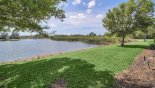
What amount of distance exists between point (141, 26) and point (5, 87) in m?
34.1

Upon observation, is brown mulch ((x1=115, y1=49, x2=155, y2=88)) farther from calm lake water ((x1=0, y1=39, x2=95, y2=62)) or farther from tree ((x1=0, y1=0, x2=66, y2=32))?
calm lake water ((x1=0, y1=39, x2=95, y2=62))

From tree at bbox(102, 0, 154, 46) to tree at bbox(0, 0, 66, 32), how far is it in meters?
28.5

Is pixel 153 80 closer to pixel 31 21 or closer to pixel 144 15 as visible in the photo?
pixel 31 21

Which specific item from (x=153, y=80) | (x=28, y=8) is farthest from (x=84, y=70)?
(x=28, y=8)

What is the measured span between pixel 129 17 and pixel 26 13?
32440mm

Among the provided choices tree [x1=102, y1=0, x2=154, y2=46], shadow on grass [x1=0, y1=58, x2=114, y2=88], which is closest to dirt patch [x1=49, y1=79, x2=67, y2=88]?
shadow on grass [x1=0, y1=58, x2=114, y2=88]

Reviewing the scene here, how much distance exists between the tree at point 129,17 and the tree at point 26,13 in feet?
93.6

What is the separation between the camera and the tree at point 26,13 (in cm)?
1137

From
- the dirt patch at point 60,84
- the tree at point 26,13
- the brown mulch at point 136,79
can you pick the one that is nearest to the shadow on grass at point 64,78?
the dirt patch at point 60,84

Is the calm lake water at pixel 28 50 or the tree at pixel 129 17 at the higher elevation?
the tree at pixel 129 17

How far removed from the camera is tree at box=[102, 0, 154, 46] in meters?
41.4

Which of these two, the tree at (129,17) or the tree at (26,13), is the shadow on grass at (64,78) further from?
the tree at (129,17)

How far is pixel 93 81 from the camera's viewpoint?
42.4 ft

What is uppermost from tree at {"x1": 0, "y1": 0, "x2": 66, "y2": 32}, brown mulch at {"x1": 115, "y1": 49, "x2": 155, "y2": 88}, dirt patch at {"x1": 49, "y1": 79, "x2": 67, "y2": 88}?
tree at {"x1": 0, "y1": 0, "x2": 66, "y2": 32}
